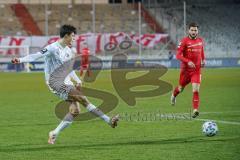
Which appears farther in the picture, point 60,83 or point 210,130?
point 210,130

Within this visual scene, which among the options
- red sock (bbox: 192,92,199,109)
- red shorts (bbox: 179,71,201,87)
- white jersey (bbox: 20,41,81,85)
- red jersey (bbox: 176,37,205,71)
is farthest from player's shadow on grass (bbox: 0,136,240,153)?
red jersey (bbox: 176,37,205,71)

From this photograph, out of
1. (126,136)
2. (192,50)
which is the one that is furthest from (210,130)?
(192,50)

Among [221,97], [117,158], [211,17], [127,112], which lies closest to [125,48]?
[211,17]

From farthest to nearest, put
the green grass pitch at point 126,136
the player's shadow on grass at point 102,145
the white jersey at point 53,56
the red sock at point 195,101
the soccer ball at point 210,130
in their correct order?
the red sock at point 195,101 < the soccer ball at point 210,130 < the white jersey at point 53,56 < the player's shadow on grass at point 102,145 < the green grass pitch at point 126,136

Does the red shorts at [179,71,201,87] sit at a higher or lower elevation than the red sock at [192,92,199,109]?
higher

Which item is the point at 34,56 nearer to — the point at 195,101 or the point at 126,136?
the point at 126,136

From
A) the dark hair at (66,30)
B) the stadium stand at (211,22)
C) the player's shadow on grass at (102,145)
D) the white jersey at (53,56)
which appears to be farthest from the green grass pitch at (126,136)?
the stadium stand at (211,22)

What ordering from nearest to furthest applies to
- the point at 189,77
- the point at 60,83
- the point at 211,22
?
1. the point at 60,83
2. the point at 189,77
3. the point at 211,22

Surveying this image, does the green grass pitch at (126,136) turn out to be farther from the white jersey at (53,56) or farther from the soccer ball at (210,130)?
the white jersey at (53,56)

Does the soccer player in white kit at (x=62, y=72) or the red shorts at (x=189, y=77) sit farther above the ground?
the soccer player in white kit at (x=62, y=72)

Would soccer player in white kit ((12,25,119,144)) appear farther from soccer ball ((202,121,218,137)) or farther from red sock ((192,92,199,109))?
red sock ((192,92,199,109))

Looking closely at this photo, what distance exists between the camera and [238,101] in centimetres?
2212

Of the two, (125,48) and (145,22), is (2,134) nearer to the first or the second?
(125,48)

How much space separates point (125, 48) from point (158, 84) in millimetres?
19991
